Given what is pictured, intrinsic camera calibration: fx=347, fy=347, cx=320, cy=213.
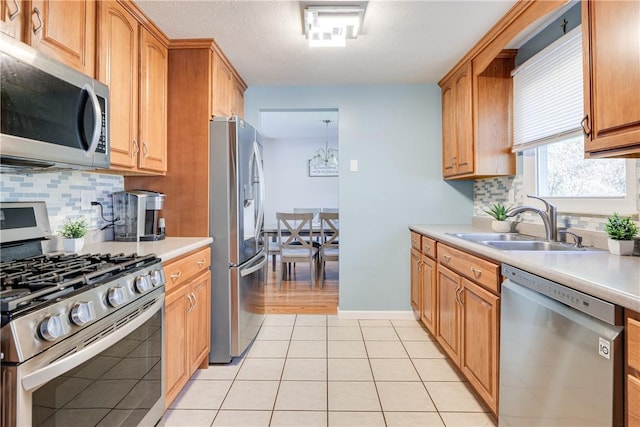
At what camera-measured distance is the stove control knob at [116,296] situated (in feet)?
3.93

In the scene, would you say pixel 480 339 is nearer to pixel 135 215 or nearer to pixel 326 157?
pixel 135 215

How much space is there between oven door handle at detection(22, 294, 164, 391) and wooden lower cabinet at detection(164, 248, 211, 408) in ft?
1.22

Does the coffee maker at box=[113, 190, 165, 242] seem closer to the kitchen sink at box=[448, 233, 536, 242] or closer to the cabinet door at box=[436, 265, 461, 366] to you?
the cabinet door at box=[436, 265, 461, 366]

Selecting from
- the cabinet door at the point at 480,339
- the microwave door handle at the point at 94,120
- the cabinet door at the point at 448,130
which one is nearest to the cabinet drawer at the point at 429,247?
the cabinet door at the point at 480,339

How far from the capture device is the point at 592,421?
103 cm

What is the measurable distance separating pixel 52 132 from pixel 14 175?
50cm

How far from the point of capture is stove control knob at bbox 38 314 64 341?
0.93m

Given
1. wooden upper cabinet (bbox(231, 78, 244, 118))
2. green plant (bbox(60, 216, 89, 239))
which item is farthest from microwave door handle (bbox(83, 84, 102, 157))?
wooden upper cabinet (bbox(231, 78, 244, 118))

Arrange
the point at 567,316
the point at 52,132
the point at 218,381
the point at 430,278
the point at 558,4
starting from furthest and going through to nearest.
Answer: the point at 430,278, the point at 218,381, the point at 558,4, the point at 52,132, the point at 567,316

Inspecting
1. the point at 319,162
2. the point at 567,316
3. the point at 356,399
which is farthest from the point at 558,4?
the point at 319,162

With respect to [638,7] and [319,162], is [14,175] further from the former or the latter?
[319,162]

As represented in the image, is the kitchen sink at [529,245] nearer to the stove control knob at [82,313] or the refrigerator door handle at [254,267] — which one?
the refrigerator door handle at [254,267]

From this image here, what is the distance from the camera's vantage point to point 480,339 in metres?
1.78

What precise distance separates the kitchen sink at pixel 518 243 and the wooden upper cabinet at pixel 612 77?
1.95ft
